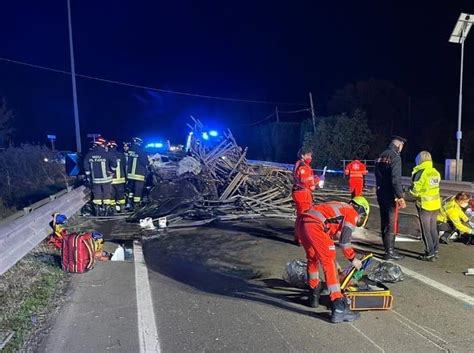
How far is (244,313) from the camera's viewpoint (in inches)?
193

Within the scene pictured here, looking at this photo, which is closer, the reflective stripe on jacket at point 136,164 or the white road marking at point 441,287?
the white road marking at point 441,287

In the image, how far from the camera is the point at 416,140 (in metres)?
31.2

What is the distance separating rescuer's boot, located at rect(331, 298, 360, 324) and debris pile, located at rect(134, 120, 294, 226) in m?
6.39

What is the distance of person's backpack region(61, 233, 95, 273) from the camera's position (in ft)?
20.7

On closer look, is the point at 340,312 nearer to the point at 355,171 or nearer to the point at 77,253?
the point at 77,253

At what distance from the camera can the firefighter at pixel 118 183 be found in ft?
38.8

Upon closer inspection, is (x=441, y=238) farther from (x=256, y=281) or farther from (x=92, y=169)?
(x=92, y=169)

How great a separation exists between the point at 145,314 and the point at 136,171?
769cm

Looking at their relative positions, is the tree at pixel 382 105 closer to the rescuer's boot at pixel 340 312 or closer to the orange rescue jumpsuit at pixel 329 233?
the orange rescue jumpsuit at pixel 329 233

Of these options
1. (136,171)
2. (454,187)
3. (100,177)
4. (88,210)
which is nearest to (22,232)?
(100,177)

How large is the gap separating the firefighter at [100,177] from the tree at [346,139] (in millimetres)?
19439

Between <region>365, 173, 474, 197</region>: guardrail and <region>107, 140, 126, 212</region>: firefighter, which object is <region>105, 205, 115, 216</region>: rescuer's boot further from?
<region>365, 173, 474, 197</region>: guardrail

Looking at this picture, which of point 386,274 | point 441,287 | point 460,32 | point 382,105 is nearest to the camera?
point 441,287

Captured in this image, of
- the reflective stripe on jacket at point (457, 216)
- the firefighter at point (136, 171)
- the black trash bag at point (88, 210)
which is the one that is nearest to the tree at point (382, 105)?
the firefighter at point (136, 171)
